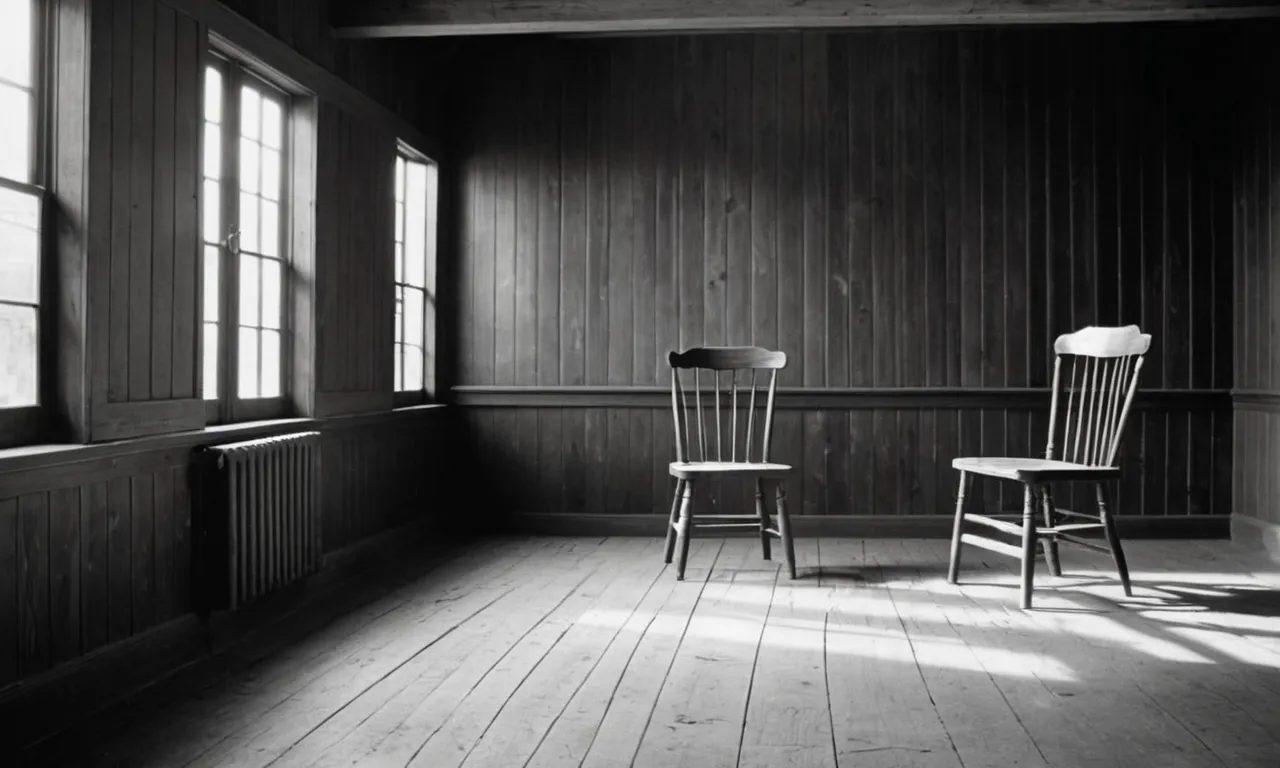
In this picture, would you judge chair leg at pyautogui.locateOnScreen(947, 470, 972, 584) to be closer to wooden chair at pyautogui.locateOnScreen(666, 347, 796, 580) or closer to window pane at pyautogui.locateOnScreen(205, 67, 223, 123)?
wooden chair at pyautogui.locateOnScreen(666, 347, 796, 580)

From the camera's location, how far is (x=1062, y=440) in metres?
4.58

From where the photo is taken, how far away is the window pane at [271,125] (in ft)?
11.3

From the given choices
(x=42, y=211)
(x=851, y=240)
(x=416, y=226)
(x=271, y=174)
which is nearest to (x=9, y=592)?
(x=42, y=211)

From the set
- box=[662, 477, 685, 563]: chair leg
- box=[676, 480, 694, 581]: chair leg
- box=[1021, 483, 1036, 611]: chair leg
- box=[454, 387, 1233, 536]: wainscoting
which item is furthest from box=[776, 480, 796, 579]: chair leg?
box=[454, 387, 1233, 536]: wainscoting

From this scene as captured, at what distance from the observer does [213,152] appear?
3119 millimetres

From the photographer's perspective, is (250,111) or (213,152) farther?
(250,111)

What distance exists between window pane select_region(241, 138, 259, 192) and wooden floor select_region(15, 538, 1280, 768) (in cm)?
142

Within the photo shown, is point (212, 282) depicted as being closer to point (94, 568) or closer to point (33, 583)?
point (94, 568)

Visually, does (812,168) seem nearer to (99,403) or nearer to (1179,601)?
(1179,601)

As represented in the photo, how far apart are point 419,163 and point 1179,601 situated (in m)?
3.65

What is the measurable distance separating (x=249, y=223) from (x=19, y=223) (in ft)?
3.38

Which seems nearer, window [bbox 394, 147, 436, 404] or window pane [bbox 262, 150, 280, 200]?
window pane [bbox 262, 150, 280, 200]

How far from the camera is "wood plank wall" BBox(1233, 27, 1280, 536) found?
4.31 meters

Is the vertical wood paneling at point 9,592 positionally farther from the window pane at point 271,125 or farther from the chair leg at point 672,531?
the chair leg at point 672,531
